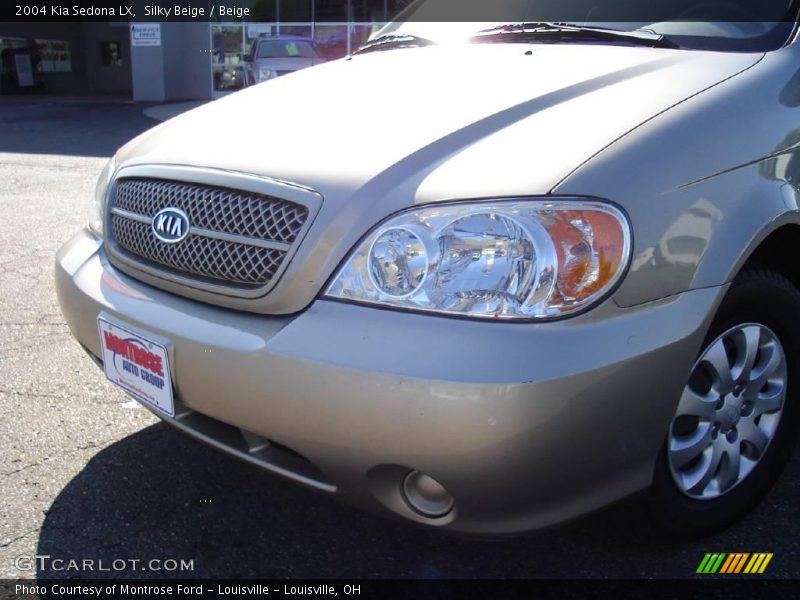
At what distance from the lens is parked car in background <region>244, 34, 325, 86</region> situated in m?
14.3

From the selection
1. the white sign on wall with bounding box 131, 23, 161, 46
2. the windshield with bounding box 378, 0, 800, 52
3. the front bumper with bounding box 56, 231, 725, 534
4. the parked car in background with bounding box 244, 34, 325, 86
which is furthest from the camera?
the white sign on wall with bounding box 131, 23, 161, 46

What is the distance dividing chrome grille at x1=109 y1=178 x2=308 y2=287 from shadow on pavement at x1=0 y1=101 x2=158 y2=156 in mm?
8733

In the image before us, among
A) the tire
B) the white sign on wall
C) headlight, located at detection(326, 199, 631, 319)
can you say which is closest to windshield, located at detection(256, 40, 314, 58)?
the white sign on wall

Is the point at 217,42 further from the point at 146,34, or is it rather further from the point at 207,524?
the point at 207,524

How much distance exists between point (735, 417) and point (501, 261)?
2.89ft

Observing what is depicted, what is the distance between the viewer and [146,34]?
19891mm

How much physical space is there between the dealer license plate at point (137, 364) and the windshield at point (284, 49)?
13335mm

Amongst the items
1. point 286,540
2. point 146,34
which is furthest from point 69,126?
point 286,540

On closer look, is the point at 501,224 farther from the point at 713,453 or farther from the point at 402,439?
the point at 713,453

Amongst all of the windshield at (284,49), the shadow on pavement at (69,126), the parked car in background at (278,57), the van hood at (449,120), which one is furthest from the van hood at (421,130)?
the windshield at (284,49)

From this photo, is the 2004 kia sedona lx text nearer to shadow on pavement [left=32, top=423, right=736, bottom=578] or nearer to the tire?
the tire

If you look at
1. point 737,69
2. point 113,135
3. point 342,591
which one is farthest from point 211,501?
point 113,135

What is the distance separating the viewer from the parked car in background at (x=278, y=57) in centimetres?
1427

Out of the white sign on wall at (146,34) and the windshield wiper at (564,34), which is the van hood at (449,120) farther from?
the white sign on wall at (146,34)
